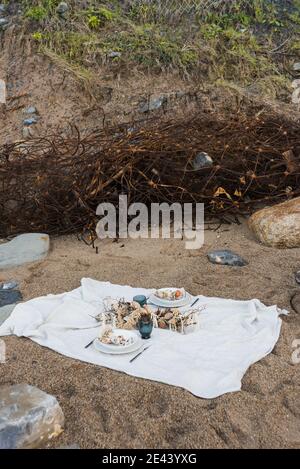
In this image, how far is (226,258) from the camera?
3.80 metres

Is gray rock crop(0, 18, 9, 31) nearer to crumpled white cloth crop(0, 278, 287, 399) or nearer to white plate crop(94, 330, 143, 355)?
crumpled white cloth crop(0, 278, 287, 399)

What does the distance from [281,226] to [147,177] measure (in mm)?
1246

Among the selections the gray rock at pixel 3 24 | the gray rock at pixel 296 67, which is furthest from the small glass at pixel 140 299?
the gray rock at pixel 3 24

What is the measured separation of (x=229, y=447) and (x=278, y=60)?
5.89 metres

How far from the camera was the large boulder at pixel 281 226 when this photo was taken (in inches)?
157

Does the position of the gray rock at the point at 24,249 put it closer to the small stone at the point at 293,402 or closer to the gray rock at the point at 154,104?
the small stone at the point at 293,402

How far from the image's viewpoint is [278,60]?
6754mm

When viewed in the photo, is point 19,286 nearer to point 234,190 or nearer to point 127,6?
point 234,190

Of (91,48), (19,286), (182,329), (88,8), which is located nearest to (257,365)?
(182,329)

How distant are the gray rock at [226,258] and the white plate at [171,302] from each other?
73cm

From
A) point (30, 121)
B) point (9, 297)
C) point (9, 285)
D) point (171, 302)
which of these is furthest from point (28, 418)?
point (30, 121)

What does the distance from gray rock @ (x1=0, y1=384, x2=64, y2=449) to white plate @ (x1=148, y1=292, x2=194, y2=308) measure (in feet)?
3.48

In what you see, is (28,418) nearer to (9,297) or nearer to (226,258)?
(9,297)
